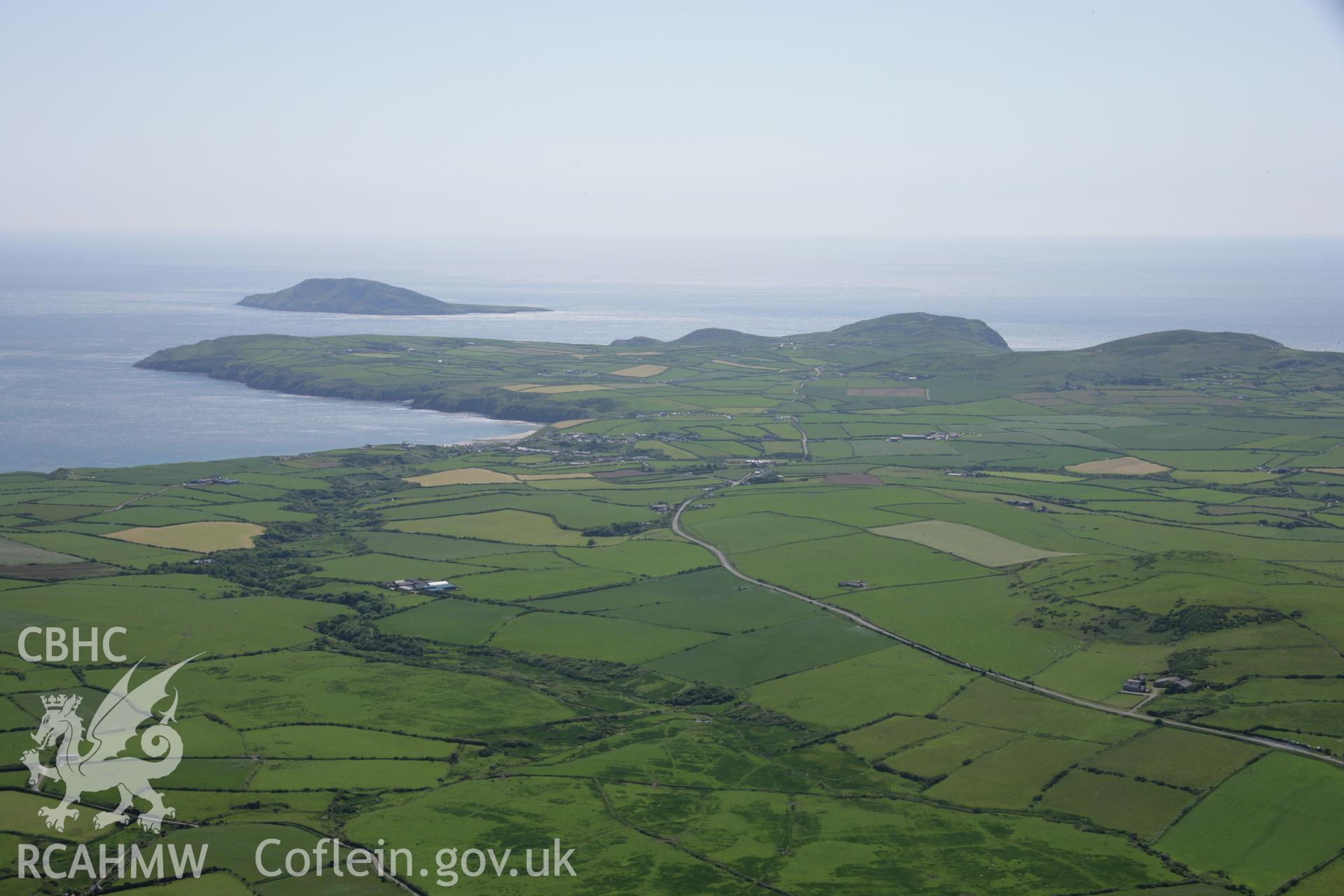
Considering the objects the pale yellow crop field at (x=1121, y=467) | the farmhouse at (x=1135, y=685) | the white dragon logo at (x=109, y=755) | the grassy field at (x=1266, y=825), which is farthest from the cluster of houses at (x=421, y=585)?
the pale yellow crop field at (x=1121, y=467)

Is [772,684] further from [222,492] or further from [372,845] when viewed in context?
[222,492]

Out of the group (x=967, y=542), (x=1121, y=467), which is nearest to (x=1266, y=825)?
(x=967, y=542)

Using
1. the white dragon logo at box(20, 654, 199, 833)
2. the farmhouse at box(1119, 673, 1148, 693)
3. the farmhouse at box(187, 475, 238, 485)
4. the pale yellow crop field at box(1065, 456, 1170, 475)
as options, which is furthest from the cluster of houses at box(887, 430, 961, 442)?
the white dragon logo at box(20, 654, 199, 833)

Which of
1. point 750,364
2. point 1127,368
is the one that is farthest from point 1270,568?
point 750,364

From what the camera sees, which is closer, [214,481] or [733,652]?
[733,652]

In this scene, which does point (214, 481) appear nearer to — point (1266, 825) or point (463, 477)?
point (463, 477)

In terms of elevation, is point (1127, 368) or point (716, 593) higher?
point (1127, 368)
